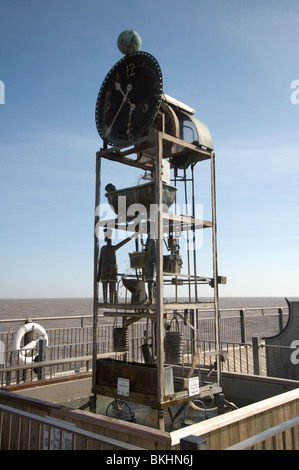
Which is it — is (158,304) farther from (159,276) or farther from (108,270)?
(108,270)

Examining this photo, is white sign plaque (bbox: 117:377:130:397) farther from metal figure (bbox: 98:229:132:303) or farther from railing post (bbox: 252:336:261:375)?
railing post (bbox: 252:336:261:375)

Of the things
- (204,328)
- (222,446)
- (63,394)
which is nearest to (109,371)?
(63,394)

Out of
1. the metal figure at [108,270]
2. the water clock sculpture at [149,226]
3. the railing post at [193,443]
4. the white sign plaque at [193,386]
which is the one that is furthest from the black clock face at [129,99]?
the railing post at [193,443]

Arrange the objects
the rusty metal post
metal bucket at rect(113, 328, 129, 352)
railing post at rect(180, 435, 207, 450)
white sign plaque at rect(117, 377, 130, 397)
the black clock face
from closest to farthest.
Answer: railing post at rect(180, 435, 207, 450) < the rusty metal post < white sign plaque at rect(117, 377, 130, 397) < the black clock face < metal bucket at rect(113, 328, 129, 352)

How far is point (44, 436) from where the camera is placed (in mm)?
4473

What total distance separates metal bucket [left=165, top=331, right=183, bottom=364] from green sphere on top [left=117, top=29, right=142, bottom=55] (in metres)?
5.43

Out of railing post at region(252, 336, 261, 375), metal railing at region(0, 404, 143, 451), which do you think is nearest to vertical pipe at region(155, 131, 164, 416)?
metal railing at region(0, 404, 143, 451)

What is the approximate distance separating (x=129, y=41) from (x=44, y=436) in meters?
6.96

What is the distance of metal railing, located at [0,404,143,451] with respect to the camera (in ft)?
12.9

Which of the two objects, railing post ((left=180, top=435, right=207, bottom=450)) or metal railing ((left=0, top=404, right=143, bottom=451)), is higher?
railing post ((left=180, top=435, right=207, bottom=450))

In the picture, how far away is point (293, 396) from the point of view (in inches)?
248

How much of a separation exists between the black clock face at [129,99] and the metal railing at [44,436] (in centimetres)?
484

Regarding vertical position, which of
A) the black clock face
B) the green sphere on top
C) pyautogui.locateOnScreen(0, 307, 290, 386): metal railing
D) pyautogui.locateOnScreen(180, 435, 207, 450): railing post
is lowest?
pyautogui.locateOnScreen(0, 307, 290, 386): metal railing

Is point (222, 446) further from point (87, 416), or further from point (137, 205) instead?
point (137, 205)
